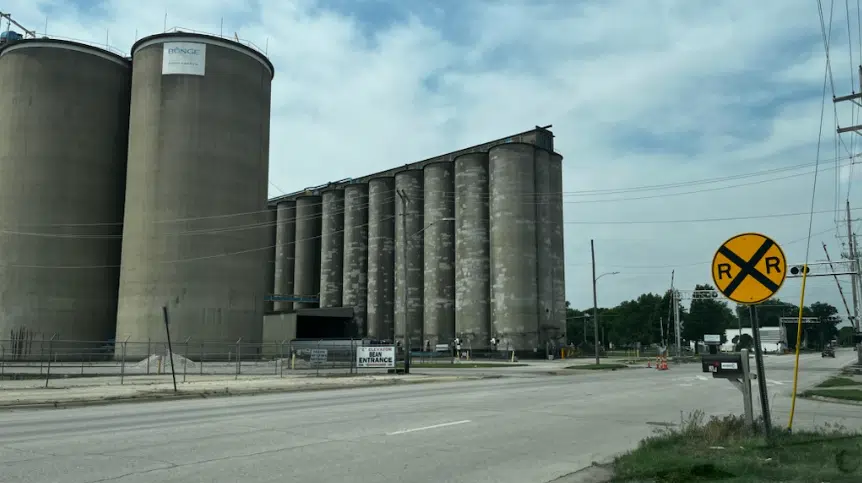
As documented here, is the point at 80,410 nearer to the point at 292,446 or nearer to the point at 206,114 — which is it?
the point at 292,446

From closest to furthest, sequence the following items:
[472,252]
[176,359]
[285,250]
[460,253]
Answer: [176,359] → [472,252] → [460,253] → [285,250]

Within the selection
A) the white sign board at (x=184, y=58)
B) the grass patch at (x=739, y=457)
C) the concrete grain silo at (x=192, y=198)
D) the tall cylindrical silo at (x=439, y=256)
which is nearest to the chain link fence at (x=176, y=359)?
the concrete grain silo at (x=192, y=198)

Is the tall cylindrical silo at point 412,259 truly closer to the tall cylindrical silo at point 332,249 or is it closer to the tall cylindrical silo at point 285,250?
the tall cylindrical silo at point 332,249

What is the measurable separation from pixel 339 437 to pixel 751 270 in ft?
22.3

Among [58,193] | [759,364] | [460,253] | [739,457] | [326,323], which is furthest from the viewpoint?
[326,323]

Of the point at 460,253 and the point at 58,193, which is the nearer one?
the point at 58,193

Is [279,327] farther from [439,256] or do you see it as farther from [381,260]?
[439,256]

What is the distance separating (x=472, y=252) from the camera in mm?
73938

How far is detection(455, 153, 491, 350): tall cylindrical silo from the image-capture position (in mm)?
72250

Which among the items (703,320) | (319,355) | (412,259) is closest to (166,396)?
(319,355)

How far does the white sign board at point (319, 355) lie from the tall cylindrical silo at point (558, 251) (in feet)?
120

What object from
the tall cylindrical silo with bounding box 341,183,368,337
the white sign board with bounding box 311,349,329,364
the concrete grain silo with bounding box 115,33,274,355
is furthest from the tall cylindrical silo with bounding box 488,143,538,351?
the white sign board with bounding box 311,349,329,364

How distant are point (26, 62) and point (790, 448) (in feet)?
211

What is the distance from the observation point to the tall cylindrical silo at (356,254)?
283ft
